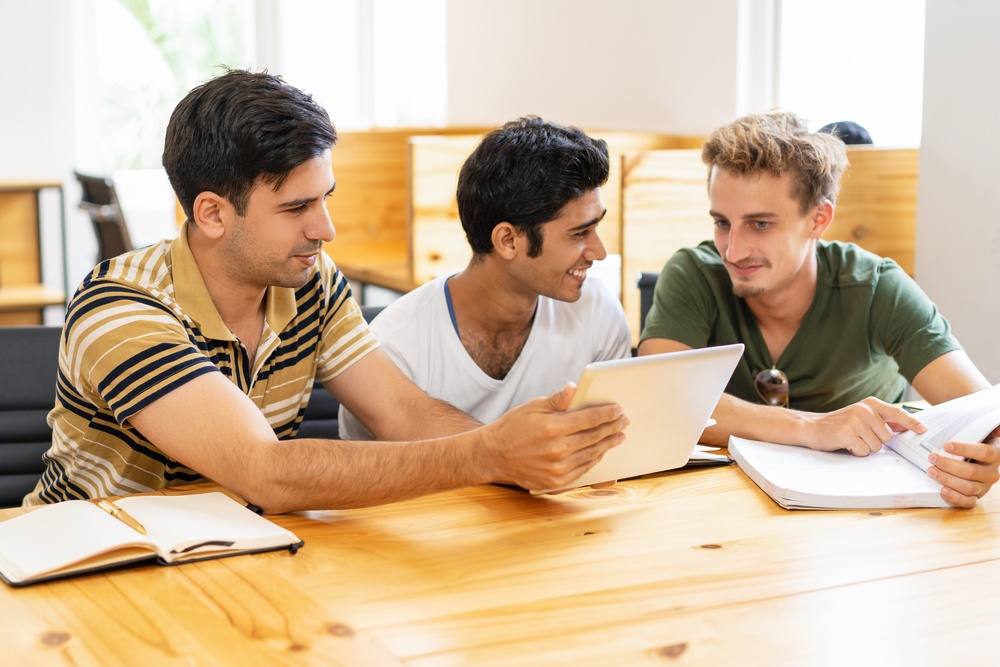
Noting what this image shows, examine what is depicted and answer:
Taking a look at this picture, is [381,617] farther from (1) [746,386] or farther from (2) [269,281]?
(1) [746,386]

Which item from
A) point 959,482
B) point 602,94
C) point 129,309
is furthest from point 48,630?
point 602,94

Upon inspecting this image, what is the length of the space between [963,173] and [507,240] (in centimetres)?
106

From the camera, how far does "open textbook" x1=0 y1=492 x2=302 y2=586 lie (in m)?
1.09

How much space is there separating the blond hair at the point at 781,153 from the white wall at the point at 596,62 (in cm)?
117

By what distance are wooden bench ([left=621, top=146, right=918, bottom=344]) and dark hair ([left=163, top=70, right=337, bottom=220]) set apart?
135cm

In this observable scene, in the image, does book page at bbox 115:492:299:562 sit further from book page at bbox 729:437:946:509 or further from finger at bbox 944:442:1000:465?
finger at bbox 944:442:1000:465

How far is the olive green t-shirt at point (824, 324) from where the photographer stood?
1.88m

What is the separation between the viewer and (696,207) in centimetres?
282

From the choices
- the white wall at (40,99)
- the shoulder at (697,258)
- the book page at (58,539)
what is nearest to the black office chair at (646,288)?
the shoulder at (697,258)

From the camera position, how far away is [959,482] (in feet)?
4.41

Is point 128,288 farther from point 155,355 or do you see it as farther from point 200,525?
point 200,525

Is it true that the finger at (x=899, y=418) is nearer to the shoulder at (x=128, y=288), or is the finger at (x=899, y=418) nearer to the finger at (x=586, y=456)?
the finger at (x=586, y=456)

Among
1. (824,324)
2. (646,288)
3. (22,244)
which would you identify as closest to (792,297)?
(824,324)

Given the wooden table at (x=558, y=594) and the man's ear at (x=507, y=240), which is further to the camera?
the man's ear at (x=507, y=240)
